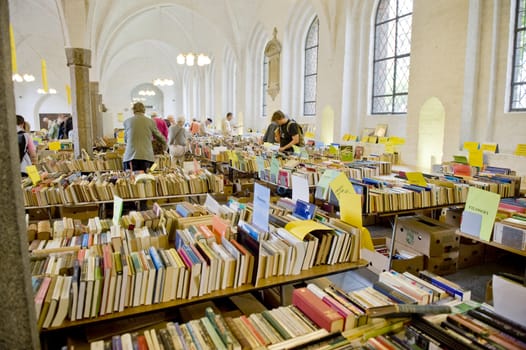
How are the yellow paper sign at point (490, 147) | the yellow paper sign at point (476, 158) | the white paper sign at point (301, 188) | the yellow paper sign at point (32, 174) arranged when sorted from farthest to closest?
the yellow paper sign at point (490, 147)
the yellow paper sign at point (476, 158)
the yellow paper sign at point (32, 174)
the white paper sign at point (301, 188)

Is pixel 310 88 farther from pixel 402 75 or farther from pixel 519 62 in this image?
pixel 519 62

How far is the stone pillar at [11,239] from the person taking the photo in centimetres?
131

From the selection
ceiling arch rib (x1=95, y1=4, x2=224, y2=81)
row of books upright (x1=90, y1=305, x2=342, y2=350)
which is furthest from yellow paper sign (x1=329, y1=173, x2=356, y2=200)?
ceiling arch rib (x1=95, y1=4, x2=224, y2=81)

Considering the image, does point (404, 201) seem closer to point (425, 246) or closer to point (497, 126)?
point (425, 246)

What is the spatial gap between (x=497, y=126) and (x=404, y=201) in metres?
5.03

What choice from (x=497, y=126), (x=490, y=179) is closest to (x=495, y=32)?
(x=497, y=126)

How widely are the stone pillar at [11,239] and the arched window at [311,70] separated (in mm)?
12735

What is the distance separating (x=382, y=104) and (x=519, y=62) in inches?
149

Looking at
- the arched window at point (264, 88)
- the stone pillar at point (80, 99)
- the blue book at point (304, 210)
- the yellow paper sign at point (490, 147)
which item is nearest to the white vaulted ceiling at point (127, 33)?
the stone pillar at point (80, 99)

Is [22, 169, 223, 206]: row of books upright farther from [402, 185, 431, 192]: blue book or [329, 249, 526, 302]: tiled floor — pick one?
[402, 185, 431, 192]: blue book

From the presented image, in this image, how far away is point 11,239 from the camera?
4.50 ft

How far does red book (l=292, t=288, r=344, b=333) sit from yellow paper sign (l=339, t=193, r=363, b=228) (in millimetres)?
951

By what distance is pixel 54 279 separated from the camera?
207 centimetres

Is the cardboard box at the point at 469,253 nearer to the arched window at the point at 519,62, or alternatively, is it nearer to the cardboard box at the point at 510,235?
the cardboard box at the point at 510,235
